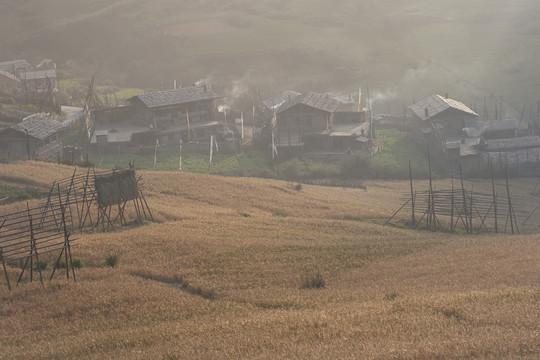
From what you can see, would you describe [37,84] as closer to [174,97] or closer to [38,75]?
[38,75]

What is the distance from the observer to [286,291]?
78.8 ft

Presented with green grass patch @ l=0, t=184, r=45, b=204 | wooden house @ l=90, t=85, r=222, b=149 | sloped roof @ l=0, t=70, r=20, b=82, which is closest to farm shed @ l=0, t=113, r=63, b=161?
wooden house @ l=90, t=85, r=222, b=149

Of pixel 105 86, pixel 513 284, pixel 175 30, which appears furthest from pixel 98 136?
pixel 175 30

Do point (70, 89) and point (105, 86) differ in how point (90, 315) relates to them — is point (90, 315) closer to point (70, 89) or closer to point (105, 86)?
point (70, 89)

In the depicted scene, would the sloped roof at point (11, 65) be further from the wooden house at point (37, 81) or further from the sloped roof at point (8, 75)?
the wooden house at point (37, 81)

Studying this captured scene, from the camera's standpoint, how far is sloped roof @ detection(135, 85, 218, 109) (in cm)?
7194

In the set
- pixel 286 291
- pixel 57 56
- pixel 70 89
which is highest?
pixel 57 56

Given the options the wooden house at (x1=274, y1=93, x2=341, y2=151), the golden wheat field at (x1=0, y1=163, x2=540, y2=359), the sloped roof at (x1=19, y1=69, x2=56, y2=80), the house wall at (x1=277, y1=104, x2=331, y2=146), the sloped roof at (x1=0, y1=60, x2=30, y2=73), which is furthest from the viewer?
the sloped roof at (x1=0, y1=60, x2=30, y2=73)

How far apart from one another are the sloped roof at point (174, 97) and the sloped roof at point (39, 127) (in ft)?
42.9

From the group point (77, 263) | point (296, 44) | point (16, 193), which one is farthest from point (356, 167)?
point (296, 44)

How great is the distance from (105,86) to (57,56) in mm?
27100

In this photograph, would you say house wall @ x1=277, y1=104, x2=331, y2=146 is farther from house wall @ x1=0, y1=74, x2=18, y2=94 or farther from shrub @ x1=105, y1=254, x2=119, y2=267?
shrub @ x1=105, y1=254, x2=119, y2=267

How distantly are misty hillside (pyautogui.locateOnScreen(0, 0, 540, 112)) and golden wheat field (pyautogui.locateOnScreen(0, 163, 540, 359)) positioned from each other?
65063mm

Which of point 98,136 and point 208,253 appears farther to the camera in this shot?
point 98,136
